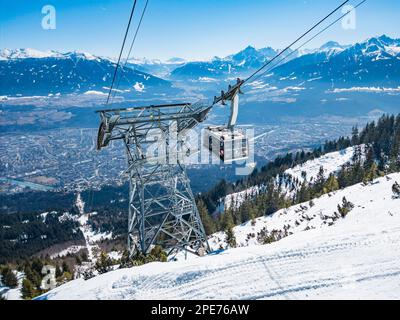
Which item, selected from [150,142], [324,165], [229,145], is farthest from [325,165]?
[229,145]

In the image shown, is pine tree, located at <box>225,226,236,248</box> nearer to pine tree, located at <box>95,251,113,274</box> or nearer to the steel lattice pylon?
pine tree, located at <box>95,251,113,274</box>

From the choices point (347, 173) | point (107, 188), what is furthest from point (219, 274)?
point (107, 188)

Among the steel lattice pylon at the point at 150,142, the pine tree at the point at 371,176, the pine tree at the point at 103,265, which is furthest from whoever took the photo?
the pine tree at the point at 371,176

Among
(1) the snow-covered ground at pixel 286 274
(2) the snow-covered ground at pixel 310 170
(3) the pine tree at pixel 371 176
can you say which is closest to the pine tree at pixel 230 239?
(1) the snow-covered ground at pixel 286 274

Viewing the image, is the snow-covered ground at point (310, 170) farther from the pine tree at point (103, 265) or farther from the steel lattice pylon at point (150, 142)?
the steel lattice pylon at point (150, 142)

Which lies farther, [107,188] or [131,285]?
[107,188]

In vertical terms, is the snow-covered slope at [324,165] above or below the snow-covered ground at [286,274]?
below

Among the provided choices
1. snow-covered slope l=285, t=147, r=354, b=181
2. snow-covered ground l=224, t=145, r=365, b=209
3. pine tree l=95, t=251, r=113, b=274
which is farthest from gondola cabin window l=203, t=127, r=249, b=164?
snow-covered slope l=285, t=147, r=354, b=181
